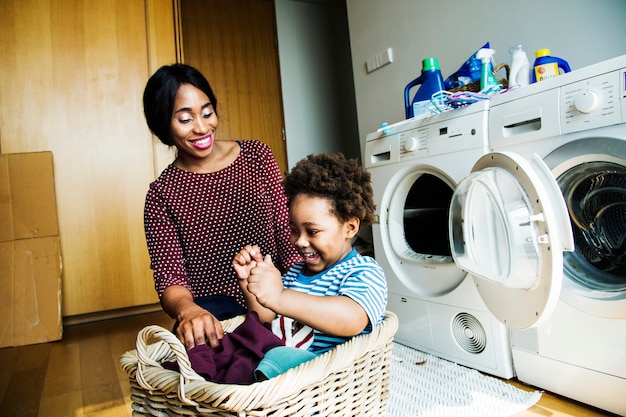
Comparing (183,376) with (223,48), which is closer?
(183,376)

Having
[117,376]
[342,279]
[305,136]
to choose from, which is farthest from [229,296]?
[305,136]

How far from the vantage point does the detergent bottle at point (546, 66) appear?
4.42ft

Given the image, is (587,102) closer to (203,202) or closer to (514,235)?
(514,235)

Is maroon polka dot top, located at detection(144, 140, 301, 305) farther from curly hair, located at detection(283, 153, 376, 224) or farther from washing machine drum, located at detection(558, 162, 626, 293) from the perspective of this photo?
washing machine drum, located at detection(558, 162, 626, 293)

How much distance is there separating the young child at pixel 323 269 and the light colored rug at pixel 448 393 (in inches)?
21.3

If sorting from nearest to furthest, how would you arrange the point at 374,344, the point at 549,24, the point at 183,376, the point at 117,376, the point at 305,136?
the point at 183,376, the point at 374,344, the point at 117,376, the point at 549,24, the point at 305,136

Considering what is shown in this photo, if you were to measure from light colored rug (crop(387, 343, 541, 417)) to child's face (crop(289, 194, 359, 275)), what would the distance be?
1.86 feet

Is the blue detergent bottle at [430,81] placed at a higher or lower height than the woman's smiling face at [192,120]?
higher

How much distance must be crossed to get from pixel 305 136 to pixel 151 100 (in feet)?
7.86

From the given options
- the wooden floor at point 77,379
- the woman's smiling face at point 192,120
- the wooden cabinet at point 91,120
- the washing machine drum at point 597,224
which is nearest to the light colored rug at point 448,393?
the wooden floor at point 77,379

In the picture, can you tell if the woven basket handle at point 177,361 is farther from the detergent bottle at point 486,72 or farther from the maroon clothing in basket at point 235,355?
the detergent bottle at point 486,72

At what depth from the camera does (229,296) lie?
106cm

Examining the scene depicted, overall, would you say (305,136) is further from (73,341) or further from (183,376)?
(183,376)

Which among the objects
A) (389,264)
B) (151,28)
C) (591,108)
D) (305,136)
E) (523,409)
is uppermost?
(151,28)
